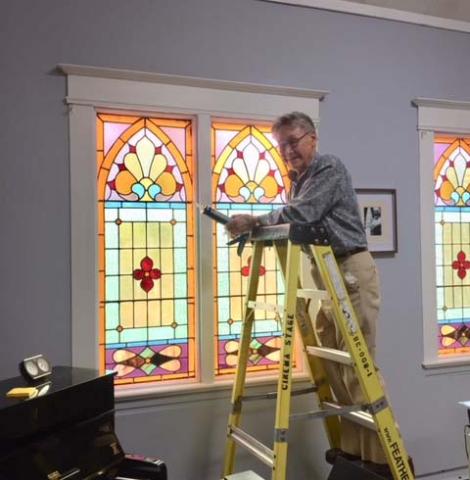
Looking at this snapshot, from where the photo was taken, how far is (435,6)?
3.07 metres

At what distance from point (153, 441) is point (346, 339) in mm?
1042

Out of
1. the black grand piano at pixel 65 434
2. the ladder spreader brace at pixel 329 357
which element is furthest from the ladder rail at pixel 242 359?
the black grand piano at pixel 65 434

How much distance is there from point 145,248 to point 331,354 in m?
0.97

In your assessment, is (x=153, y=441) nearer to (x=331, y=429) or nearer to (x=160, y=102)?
(x=331, y=429)

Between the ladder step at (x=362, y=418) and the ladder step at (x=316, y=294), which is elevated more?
the ladder step at (x=316, y=294)

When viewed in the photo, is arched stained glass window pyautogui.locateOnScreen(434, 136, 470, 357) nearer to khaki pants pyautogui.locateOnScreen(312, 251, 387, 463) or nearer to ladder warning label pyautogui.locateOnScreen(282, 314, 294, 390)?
khaki pants pyautogui.locateOnScreen(312, 251, 387, 463)

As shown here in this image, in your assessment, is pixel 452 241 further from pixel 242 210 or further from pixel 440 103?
pixel 242 210

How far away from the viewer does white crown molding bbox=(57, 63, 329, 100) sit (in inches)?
92.7

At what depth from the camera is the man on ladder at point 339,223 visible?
2145mm

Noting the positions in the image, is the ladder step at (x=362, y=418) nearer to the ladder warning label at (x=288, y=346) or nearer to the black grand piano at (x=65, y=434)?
the ladder warning label at (x=288, y=346)

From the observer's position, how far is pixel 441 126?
10.0ft

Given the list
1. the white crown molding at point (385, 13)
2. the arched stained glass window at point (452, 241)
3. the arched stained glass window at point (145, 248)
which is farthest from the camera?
the arched stained glass window at point (452, 241)

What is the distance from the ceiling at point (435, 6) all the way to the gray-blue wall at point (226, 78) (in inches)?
3.8

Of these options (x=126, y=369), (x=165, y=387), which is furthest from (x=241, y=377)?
(x=126, y=369)
